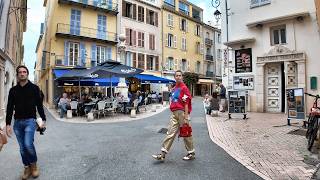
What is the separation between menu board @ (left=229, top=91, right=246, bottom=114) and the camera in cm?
1275

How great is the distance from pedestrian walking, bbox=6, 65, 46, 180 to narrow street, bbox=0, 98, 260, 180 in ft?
1.11

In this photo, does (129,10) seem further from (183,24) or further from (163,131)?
(163,131)

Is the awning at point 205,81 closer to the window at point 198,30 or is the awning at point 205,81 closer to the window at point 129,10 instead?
the window at point 198,30

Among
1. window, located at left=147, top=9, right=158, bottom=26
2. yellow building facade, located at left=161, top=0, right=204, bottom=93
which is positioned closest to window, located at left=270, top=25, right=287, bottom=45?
window, located at left=147, top=9, right=158, bottom=26

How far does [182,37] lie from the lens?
40.4 metres

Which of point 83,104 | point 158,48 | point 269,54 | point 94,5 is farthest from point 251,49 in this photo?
point 158,48

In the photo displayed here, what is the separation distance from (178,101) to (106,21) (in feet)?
85.3

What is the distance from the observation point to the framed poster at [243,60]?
16.5m

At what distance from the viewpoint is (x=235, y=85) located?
667 inches

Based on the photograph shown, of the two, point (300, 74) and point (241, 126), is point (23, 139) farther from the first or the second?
point (300, 74)

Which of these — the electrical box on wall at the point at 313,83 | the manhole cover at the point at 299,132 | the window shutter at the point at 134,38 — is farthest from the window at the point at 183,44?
the manhole cover at the point at 299,132

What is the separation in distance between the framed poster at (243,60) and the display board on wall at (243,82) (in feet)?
1.33

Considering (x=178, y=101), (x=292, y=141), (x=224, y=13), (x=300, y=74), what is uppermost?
(x=224, y=13)

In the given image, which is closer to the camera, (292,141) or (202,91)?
(292,141)
